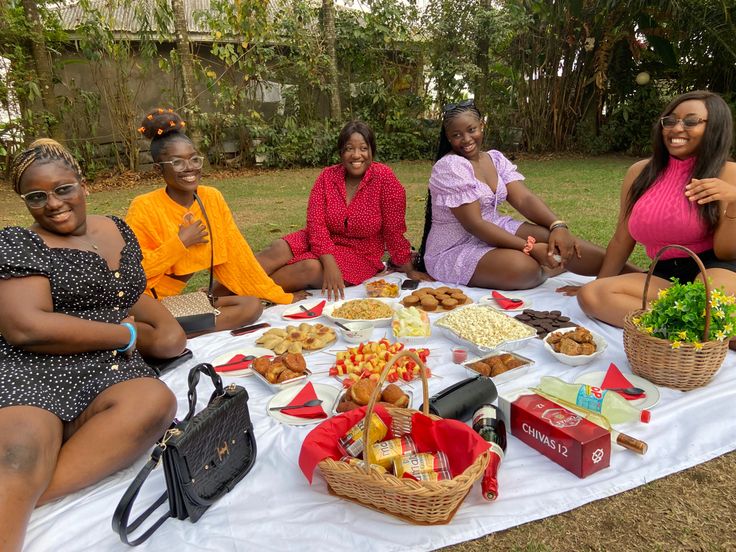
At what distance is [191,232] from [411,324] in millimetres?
1568

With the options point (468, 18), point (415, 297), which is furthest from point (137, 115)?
point (415, 297)

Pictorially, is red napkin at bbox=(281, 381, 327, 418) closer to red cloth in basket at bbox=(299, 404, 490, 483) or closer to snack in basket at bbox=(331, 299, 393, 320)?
red cloth in basket at bbox=(299, 404, 490, 483)

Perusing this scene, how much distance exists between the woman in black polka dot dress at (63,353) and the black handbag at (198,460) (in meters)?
0.30

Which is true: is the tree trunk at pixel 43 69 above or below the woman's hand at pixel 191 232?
above

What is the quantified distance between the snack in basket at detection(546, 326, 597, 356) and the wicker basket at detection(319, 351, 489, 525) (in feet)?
4.02

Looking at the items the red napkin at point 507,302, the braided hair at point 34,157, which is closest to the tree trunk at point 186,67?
the red napkin at point 507,302

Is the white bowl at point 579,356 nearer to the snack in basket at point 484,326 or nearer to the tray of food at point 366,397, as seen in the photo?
the snack in basket at point 484,326

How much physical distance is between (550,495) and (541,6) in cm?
1021

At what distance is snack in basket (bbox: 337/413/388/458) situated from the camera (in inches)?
75.5

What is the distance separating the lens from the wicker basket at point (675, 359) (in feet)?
7.92

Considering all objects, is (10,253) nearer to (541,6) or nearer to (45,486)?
(45,486)

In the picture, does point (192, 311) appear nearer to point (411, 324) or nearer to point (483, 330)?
point (411, 324)

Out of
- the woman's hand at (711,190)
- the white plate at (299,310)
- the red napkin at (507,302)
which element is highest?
the woman's hand at (711,190)

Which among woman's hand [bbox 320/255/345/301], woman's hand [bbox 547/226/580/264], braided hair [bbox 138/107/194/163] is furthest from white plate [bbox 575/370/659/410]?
braided hair [bbox 138/107/194/163]
